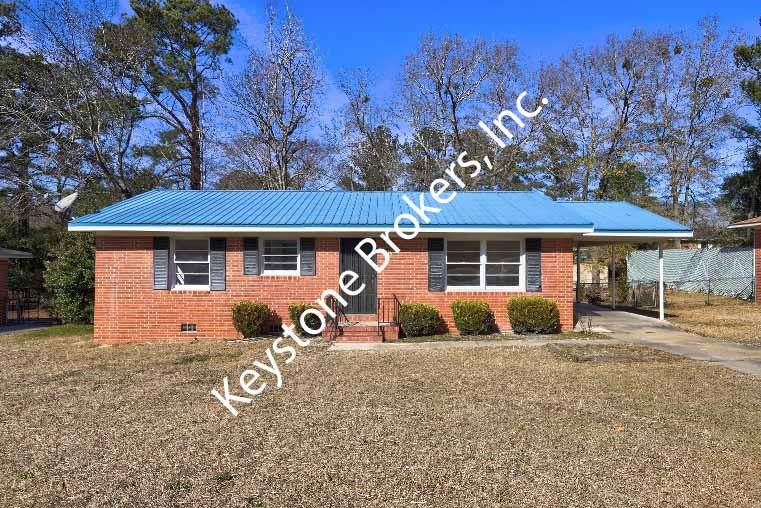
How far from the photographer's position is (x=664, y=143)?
3303 cm

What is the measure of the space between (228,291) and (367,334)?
354cm

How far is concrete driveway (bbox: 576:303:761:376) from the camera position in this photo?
32.2ft

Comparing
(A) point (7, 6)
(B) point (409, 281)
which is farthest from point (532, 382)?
(A) point (7, 6)

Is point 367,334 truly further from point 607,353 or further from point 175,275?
point 607,353

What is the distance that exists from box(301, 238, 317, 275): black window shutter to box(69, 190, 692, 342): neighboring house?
24 millimetres

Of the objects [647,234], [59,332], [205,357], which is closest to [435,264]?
[205,357]

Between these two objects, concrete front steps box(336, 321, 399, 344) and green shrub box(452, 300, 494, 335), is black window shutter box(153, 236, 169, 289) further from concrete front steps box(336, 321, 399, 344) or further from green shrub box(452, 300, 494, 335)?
green shrub box(452, 300, 494, 335)

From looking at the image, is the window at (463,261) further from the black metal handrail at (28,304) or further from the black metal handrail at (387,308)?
the black metal handrail at (28,304)

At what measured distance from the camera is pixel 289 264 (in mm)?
13648

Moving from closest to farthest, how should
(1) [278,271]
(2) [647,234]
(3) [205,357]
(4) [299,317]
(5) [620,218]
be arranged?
(3) [205,357] → (4) [299,317] → (1) [278,271] → (2) [647,234] → (5) [620,218]

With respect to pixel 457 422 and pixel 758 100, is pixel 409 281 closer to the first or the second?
pixel 457 422

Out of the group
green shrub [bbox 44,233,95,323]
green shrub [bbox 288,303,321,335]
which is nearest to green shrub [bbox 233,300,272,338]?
green shrub [bbox 288,303,321,335]

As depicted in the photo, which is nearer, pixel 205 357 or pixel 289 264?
pixel 205 357

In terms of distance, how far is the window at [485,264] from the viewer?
45.1 ft
